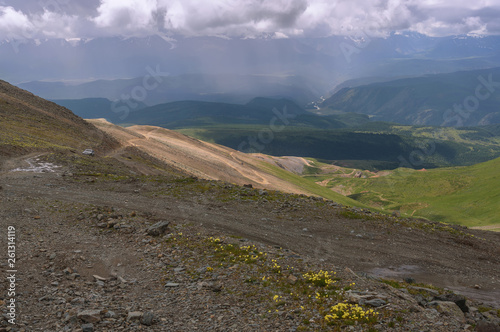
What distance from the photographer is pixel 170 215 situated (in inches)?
1194

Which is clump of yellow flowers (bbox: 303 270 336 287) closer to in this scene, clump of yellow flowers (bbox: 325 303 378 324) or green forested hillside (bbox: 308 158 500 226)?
clump of yellow flowers (bbox: 325 303 378 324)

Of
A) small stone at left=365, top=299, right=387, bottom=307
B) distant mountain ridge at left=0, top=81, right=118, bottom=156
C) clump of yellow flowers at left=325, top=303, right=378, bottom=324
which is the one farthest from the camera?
distant mountain ridge at left=0, top=81, right=118, bottom=156

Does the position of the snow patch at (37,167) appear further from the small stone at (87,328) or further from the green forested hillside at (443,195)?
the green forested hillside at (443,195)

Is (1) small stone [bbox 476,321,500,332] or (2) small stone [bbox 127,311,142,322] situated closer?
(1) small stone [bbox 476,321,500,332]

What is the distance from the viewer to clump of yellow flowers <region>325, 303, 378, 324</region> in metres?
15.1

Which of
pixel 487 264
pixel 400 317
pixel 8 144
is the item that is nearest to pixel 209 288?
pixel 400 317

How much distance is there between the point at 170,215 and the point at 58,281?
1262 cm

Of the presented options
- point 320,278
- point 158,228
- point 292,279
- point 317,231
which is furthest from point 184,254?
point 317,231

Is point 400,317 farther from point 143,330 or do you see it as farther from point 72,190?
point 72,190

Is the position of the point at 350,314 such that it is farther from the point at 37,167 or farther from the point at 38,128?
the point at 38,128

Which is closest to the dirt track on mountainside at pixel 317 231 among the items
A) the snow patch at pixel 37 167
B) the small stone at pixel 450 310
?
the snow patch at pixel 37 167

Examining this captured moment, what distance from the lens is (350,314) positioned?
15.5m

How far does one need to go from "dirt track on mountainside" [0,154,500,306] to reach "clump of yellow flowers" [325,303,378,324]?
940 centimetres

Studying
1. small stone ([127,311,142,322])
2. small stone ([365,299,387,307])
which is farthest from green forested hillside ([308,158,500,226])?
small stone ([127,311,142,322])
